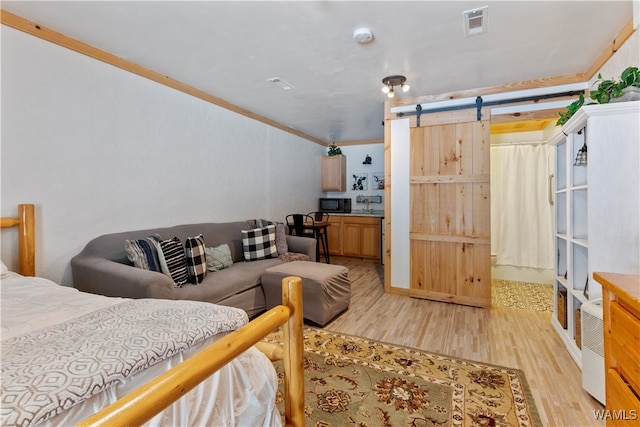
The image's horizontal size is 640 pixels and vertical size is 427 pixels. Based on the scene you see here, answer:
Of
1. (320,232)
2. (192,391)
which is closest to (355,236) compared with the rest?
(320,232)

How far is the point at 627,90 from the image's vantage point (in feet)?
5.67

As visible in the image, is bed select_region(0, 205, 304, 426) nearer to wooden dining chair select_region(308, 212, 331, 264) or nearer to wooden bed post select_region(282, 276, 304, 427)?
wooden bed post select_region(282, 276, 304, 427)

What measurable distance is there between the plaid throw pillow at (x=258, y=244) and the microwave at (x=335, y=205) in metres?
2.71

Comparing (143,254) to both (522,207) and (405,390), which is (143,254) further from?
(522,207)

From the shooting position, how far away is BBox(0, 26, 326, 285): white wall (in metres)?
2.00

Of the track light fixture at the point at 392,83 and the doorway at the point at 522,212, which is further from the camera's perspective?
the doorway at the point at 522,212

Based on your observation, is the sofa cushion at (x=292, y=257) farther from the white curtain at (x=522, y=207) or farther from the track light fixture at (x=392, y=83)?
the white curtain at (x=522, y=207)

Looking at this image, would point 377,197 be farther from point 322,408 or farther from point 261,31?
point 322,408

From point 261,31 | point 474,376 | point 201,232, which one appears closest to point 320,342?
point 474,376

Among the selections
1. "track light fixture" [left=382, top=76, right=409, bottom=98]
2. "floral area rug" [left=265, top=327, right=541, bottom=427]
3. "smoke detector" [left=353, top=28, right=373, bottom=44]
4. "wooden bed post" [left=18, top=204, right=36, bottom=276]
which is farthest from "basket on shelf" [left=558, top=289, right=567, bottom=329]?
"wooden bed post" [left=18, top=204, right=36, bottom=276]

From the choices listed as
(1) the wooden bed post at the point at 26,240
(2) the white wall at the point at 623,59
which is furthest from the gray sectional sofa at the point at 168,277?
(2) the white wall at the point at 623,59

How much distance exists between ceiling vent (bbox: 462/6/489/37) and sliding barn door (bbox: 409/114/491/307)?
1220 millimetres

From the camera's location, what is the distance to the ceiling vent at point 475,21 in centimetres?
190

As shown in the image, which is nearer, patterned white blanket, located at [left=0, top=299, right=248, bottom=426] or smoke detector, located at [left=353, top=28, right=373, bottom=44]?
patterned white blanket, located at [left=0, top=299, right=248, bottom=426]
